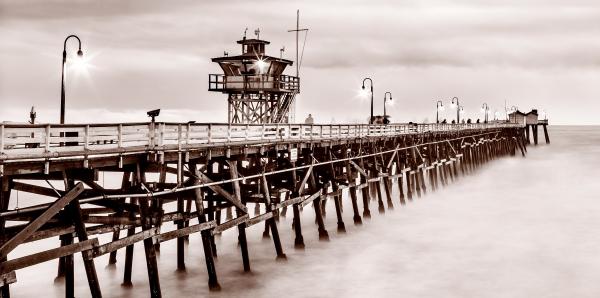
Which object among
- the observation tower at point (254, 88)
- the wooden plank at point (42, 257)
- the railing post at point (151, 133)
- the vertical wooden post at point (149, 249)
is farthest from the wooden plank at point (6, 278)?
the observation tower at point (254, 88)

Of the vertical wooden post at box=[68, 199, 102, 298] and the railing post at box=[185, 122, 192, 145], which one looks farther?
the railing post at box=[185, 122, 192, 145]

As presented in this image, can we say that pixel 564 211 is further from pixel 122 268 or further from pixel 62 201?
pixel 62 201

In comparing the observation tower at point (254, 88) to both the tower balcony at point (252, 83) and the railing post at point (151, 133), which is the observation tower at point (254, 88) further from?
the railing post at point (151, 133)

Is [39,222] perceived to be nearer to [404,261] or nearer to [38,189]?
[38,189]

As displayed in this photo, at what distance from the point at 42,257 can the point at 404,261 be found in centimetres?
1236

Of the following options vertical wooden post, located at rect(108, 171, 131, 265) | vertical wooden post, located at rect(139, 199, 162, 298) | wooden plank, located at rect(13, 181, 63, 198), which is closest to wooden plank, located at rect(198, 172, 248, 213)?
vertical wooden post, located at rect(139, 199, 162, 298)

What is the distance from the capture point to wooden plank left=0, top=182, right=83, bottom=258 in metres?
9.66

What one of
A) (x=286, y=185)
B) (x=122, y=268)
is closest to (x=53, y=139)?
(x=122, y=268)

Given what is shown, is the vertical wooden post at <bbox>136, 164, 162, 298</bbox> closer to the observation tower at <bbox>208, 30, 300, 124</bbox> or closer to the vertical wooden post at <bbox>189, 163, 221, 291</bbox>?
the vertical wooden post at <bbox>189, 163, 221, 291</bbox>

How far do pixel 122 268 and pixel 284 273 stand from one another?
5123mm

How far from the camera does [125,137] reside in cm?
1443

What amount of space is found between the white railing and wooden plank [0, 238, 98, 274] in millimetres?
1717

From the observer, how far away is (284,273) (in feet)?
57.1

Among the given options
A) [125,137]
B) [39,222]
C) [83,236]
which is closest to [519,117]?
[125,137]
